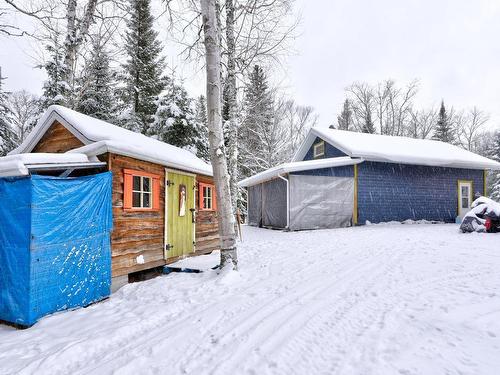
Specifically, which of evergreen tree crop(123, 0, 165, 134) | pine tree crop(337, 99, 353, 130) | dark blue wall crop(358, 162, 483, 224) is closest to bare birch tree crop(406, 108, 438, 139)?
pine tree crop(337, 99, 353, 130)

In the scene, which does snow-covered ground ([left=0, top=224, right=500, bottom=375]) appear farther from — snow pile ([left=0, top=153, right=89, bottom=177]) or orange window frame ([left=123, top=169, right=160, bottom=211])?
snow pile ([left=0, top=153, right=89, bottom=177])

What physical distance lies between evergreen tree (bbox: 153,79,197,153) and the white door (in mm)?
16006

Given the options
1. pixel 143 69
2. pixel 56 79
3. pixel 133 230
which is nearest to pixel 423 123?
pixel 143 69

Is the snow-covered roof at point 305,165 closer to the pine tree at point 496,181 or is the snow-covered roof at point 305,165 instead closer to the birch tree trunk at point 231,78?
the birch tree trunk at point 231,78

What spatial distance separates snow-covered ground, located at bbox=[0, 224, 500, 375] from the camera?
7.91 ft

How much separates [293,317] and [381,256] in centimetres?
420

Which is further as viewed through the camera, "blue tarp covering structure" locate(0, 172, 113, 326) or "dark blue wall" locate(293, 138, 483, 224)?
"dark blue wall" locate(293, 138, 483, 224)

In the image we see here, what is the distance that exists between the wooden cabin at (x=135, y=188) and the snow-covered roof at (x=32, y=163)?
0.48m

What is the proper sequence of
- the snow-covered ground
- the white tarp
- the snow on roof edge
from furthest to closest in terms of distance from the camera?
the white tarp, the snow on roof edge, the snow-covered ground

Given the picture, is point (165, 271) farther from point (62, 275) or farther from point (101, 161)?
point (101, 161)

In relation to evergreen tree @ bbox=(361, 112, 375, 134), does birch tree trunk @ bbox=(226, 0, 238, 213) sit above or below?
below

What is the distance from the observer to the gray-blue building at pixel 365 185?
1317 cm

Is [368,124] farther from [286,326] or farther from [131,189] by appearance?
[286,326]

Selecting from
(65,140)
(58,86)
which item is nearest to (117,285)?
(65,140)
